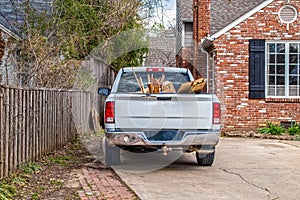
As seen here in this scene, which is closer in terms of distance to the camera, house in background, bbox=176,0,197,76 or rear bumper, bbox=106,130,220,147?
rear bumper, bbox=106,130,220,147

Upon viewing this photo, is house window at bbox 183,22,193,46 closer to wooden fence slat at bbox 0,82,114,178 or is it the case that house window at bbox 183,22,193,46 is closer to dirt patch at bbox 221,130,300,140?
Answer: dirt patch at bbox 221,130,300,140

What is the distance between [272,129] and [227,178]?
731 cm

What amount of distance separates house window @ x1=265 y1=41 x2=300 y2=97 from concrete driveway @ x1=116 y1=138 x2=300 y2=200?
4541 mm

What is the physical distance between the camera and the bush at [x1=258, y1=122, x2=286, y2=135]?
14.1 m

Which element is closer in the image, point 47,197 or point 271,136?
point 47,197

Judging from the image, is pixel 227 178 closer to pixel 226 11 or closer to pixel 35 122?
pixel 35 122

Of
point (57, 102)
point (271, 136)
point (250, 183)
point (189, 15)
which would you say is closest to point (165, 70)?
point (57, 102)

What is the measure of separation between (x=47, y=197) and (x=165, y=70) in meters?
4.10

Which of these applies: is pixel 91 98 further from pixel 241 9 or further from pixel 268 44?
pixel 241 9

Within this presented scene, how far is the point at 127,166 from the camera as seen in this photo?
8539mm

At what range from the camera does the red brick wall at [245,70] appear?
1473cm

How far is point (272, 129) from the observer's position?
1415cm

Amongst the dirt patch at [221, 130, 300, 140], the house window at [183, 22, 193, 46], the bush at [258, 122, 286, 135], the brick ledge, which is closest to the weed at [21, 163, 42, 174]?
the dirt patch at [221, 130, 300, 140]

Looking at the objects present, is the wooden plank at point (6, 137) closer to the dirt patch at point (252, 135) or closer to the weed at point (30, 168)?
the weed at point (30, 168)
